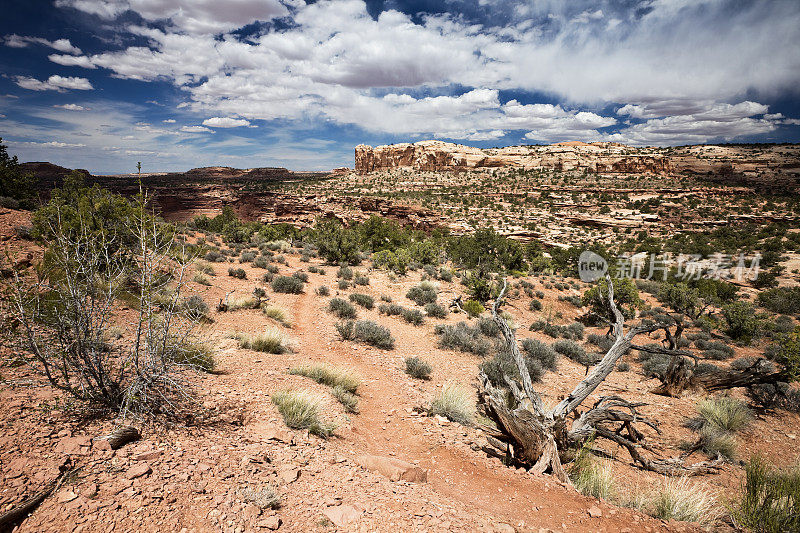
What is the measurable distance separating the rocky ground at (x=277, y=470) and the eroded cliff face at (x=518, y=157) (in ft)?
202

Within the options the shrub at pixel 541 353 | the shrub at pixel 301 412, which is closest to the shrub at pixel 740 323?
the shrub at pixel 541 353

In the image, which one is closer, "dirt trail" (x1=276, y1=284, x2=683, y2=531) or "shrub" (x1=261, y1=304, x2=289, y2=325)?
"dirt trail" (x1=276, y1=284, x2=683, y2=531)

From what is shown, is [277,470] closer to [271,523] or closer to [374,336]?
[271,523]

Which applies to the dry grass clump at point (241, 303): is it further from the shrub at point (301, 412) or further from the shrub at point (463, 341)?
the shrub at point (463, 341)

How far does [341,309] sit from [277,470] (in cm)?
697

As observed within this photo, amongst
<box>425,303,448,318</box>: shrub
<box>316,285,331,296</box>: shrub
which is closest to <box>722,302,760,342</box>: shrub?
<box>425,303,448,318</box>: shrub

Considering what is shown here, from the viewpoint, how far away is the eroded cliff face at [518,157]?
184 feet

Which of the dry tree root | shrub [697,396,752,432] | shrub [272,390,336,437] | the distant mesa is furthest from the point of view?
the distant mesa

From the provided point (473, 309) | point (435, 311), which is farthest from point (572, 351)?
point (435, 311)

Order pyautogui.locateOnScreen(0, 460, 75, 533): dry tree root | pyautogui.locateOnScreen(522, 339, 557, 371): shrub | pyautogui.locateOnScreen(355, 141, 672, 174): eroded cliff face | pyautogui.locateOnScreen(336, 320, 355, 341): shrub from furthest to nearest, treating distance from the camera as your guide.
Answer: pyautogui.locateOnScreen(355, 141, 672, 174): eroded cliff face → pyautogui.locateOnScreen(522, 339, 557, 371): shrub → pyautogui.locateOnScreen(336, 320, 355, 341): shrub → pyautogui.locateOnScreen(0, 460, 75, 533): dry tree root

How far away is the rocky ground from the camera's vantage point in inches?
89.7

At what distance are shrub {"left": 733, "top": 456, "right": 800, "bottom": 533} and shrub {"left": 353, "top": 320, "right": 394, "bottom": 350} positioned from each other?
20.5 ft

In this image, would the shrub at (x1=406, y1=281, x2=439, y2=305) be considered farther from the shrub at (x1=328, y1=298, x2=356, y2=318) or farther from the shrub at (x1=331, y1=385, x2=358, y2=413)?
the shrub at (x1=331, y1=385, x2=358, y2=413)

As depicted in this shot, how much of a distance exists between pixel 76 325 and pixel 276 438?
7.53 feet
